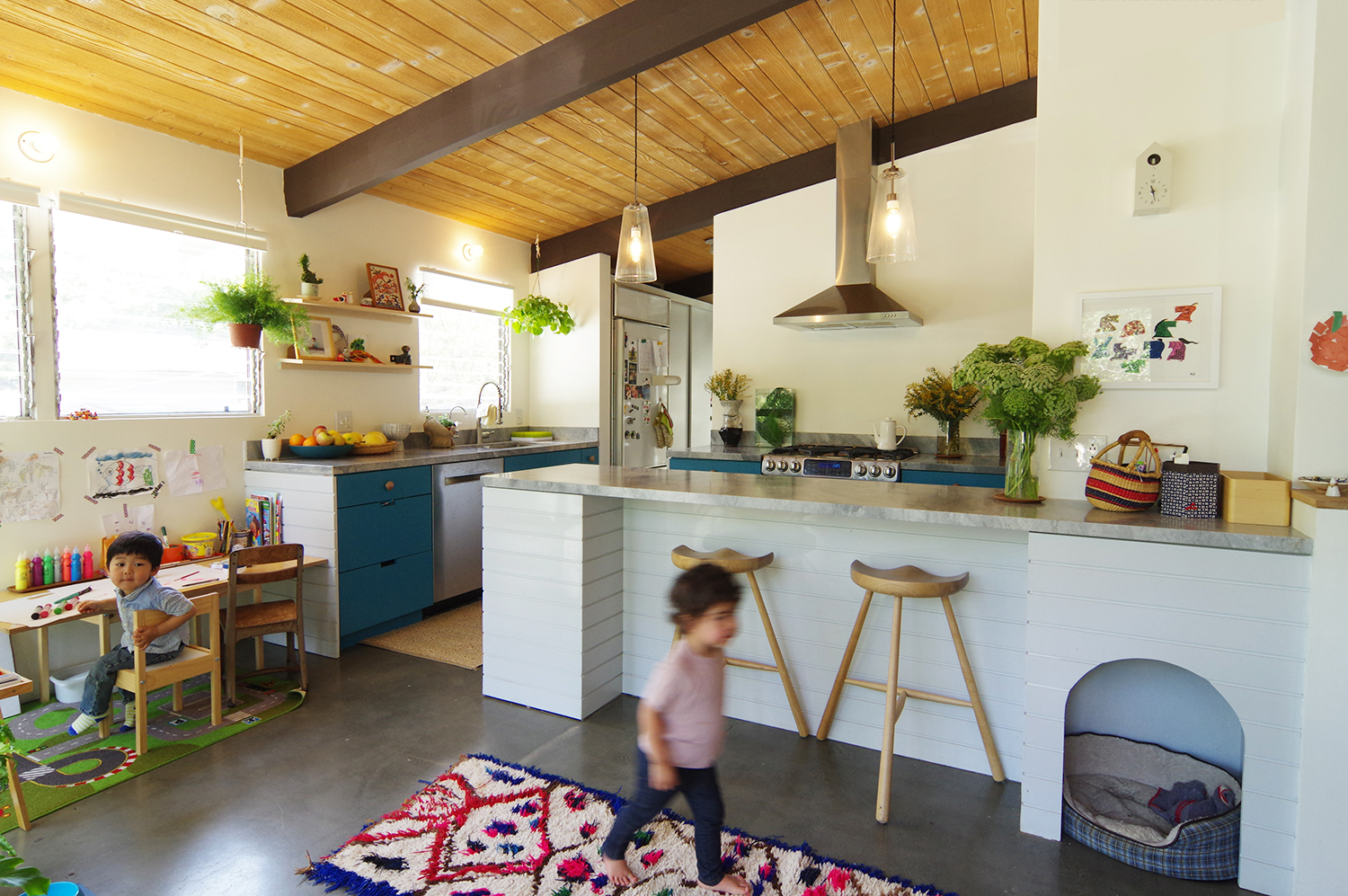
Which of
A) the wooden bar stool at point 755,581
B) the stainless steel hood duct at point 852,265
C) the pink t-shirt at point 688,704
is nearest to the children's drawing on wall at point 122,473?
the wooden bar stool at point 755,581

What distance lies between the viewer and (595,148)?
173 inches

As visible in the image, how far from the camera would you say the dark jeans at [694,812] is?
167cm

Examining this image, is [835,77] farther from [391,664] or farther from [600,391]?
[391,664]

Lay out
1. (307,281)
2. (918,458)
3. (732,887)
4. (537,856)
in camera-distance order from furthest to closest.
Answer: (918,458) < (307,281) < (537,856) < (732,887)

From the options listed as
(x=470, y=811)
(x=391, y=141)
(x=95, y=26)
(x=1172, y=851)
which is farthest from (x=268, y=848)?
(x=391, y=141)

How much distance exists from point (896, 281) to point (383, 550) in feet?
11.5

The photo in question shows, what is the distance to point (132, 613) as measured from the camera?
2.49m

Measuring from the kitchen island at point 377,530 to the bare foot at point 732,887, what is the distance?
7.85 feet

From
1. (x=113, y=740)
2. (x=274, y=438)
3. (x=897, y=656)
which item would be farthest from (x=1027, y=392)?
(x=274, y=438)

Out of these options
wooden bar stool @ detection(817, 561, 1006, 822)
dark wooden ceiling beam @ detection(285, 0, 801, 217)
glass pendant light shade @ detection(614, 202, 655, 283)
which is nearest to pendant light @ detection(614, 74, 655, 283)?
glass pendant light shade @ detection(614, 202, 655, 283)

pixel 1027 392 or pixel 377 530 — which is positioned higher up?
pixel 1027 392

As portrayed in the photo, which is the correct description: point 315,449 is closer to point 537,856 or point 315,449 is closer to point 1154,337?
point 537,856

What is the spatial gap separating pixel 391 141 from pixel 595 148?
50.7 inches

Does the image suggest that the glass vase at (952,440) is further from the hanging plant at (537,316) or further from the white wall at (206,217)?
the white wall at (206,217)
